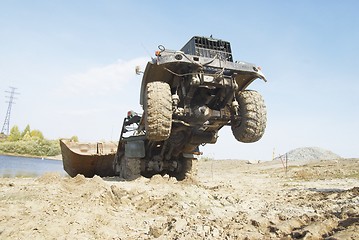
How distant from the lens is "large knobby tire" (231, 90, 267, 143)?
6066 millimetres

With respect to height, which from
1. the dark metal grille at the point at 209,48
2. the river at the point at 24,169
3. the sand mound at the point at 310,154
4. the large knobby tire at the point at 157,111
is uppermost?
the dark metal grille at the point at 209,48

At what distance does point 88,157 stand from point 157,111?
525cm

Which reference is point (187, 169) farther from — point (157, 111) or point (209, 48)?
point (209, 48)

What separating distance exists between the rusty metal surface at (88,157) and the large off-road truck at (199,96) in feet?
11.7

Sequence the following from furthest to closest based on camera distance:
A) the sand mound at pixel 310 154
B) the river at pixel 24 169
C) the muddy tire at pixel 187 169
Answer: the sand mound at pixel 310 154 → the river at pixel 24 169 → the muddy tire at pixel 187 169

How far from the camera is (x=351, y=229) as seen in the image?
260 centimetres

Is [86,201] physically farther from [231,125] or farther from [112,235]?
[231,125]

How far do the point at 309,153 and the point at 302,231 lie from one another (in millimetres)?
32186

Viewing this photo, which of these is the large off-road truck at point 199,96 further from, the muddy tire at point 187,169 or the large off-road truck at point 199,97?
the muddy tire at point 187,169

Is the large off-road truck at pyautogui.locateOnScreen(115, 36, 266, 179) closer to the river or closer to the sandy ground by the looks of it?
the sandy ground

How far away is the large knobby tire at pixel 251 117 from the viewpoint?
19.9 feet

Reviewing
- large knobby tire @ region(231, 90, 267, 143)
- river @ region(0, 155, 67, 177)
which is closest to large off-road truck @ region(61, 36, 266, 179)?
large knobby tire @ region(231, 90, 267, 143)

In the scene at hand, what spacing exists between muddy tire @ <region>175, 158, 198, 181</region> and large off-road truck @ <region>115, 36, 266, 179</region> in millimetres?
1061

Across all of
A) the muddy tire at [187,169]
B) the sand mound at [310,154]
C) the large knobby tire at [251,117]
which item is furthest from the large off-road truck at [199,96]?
the sand mound at [310,154]
